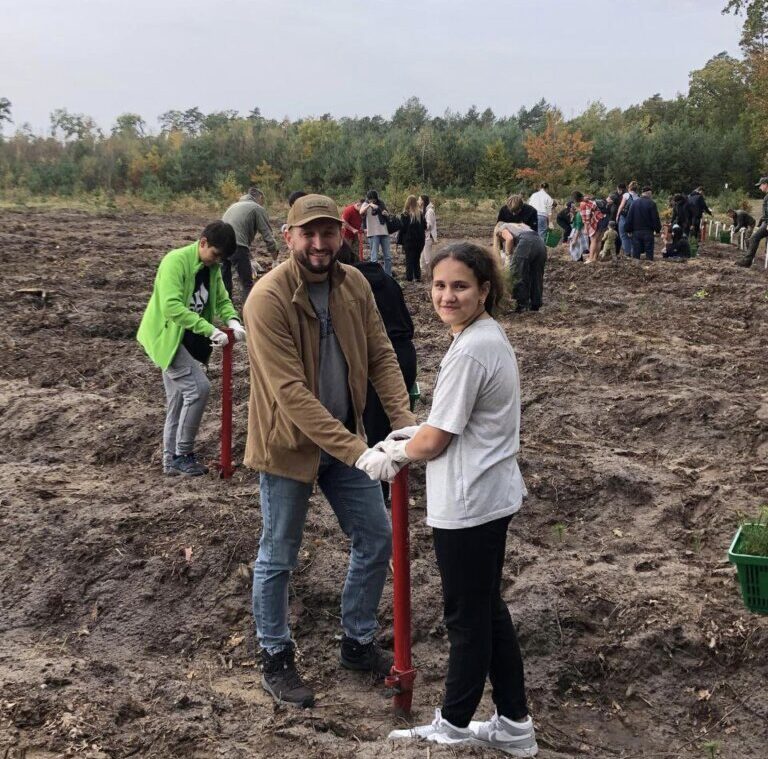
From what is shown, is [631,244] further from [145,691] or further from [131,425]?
[145,691]

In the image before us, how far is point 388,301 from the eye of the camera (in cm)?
526

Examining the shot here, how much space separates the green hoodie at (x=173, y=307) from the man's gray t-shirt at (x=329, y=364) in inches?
88.0

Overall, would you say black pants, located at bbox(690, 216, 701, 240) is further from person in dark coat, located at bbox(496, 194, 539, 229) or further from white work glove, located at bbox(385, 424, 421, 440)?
white work glove, located at bbox(385, 424, 421, 440)

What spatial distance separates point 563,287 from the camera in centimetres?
1497

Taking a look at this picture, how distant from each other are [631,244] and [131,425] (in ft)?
44.9

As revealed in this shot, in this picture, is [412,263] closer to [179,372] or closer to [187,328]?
[179,372]

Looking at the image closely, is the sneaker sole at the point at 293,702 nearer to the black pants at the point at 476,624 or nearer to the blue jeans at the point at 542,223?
the black pants at the point at 476,624

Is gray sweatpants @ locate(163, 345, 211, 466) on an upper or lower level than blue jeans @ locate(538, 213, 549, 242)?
lower

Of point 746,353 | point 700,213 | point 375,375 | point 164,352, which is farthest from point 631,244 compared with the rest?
point 375,375

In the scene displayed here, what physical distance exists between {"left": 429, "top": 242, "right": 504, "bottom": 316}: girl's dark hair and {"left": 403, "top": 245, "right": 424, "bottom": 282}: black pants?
12696mm

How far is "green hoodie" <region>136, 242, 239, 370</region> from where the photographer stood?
5.59 m

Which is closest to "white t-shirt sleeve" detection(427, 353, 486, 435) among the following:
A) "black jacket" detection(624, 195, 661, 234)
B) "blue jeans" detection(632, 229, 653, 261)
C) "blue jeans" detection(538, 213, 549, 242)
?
"black jacket" detection(624, 195, 661, 234)

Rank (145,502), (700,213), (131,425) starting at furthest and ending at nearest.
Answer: (700,213) < (131,425) < (145,502)

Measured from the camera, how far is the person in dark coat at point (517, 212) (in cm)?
1301
